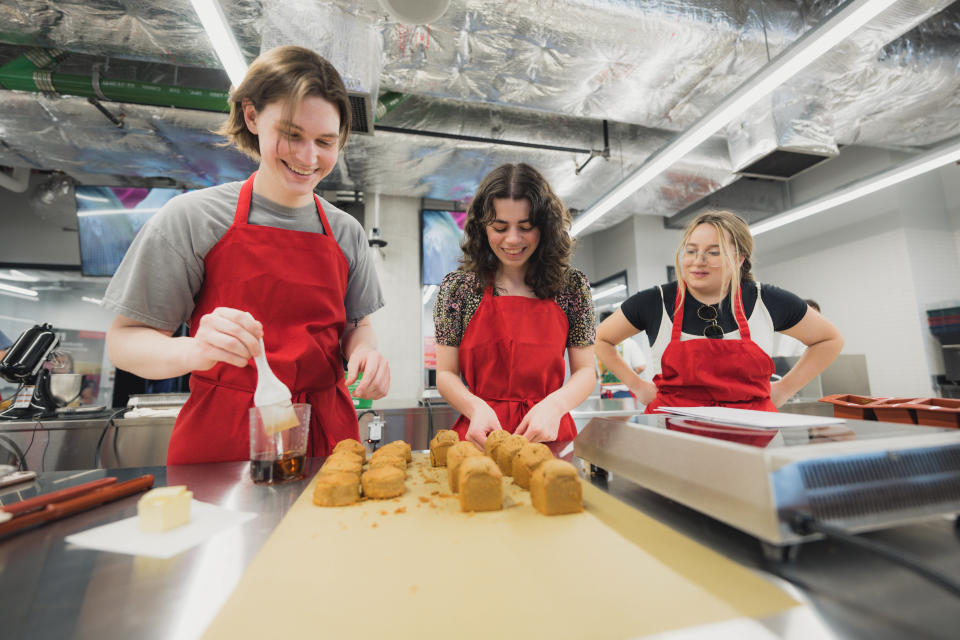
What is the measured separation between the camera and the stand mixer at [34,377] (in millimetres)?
3066

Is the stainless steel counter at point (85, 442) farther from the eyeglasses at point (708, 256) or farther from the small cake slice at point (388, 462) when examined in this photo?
the eyeglasses at point (708, 256)

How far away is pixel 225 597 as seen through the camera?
48cm

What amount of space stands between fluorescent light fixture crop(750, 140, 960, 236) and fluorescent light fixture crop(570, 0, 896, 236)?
199 centimetres

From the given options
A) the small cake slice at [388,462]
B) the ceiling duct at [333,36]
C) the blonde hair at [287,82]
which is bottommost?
the small cake slice at [388,462]

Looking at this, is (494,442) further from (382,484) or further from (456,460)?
(382,484)

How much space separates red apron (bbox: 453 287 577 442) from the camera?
1622 millimetres

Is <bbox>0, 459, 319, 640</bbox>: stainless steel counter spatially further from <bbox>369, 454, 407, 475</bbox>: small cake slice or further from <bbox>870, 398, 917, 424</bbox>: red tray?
<bbox>870, 398, 917, 424</bbox>: red tray

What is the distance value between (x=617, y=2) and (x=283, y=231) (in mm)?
2458

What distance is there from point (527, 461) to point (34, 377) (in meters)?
4.21

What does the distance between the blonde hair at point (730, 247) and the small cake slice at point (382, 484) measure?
176cm

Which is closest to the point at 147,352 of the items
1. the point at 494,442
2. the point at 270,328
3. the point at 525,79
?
the point at 270,328

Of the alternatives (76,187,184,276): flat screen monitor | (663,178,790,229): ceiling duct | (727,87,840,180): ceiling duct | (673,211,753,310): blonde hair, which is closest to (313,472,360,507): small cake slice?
(673,211,753,310): blonde hair

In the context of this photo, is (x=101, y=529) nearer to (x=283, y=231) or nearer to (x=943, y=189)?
(x=283, y=231)

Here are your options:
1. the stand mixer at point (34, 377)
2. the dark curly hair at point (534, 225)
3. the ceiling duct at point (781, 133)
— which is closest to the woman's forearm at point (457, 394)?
the dark curly hair at point (534, 225)
